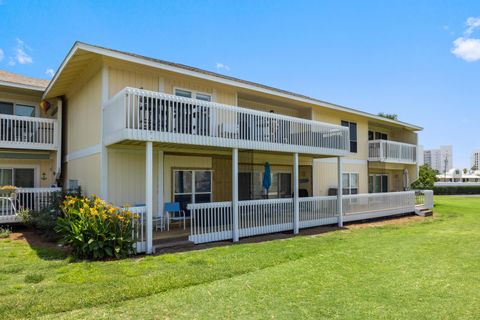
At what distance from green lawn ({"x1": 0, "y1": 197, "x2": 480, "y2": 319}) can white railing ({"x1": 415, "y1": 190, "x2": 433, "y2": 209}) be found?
38.3 ft

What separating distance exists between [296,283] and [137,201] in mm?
6849

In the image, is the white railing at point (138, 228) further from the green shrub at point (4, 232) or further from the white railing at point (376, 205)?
the white railing at point (376, 205)

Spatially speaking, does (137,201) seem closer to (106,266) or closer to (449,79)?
(106,266)

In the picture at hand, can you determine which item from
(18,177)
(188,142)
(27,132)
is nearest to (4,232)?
(18,177)

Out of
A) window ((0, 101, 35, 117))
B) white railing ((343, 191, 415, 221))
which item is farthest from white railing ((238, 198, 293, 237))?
window ((0, 101, 35, 117))

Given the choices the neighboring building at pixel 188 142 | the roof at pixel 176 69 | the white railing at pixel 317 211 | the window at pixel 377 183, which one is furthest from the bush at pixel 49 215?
the window at pixel 377 183

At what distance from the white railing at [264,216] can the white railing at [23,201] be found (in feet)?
23.4

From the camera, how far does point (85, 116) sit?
12.2 m

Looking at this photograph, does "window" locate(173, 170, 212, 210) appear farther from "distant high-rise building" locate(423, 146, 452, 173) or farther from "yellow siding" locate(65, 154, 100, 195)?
"distant high-rise building" locate(423, 146, 452, 173)

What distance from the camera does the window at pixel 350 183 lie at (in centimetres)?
1942

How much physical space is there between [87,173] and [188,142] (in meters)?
4.62

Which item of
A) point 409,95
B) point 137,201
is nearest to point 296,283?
point 137,201

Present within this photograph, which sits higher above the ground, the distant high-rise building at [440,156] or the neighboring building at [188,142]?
the distant high-rise building at [440,156]

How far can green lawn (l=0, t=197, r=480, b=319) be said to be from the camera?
15.9 feet
